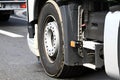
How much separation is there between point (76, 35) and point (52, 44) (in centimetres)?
70

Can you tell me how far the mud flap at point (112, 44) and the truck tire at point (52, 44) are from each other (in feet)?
3.89

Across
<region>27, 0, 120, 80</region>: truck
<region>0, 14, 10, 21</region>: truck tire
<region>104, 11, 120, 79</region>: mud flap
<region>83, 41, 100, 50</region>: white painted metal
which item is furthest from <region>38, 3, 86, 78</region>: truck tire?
<region>0, 14, 10, 21</region>: truck tire

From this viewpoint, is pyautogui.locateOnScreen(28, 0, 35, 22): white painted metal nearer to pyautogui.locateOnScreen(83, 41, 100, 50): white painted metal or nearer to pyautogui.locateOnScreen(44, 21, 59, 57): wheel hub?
pyautogui.locateOnScreen(44, 21, 59, 57): wheel hub

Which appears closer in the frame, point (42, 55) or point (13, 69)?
point (42, 55)

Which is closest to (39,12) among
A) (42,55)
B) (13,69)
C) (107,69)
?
(42,55)

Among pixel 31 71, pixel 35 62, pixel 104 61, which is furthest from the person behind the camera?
pixel 35 62

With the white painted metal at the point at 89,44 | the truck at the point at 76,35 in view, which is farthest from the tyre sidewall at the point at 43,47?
the white painted metal at the point at 89,44

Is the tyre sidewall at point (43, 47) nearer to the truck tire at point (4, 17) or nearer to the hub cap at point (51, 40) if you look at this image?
the hub cap at point (51, 40)

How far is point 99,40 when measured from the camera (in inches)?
212

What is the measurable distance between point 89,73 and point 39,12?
133 centimetres

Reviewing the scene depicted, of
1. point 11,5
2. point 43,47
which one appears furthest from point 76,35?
point 11,5

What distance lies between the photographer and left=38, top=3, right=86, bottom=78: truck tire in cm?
614

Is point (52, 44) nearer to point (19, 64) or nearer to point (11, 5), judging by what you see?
point (19, 64)

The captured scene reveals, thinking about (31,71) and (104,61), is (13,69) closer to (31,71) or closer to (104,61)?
(31,71)
